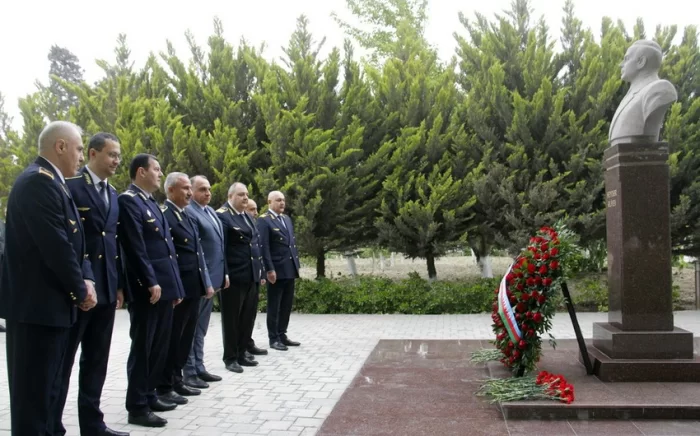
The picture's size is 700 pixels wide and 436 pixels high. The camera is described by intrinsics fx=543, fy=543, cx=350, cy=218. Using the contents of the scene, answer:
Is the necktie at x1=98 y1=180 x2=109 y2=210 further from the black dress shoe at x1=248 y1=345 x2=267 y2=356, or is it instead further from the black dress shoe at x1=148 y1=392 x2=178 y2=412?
the black dress shoe at x1=248 y1=345 x2=267 y2=356

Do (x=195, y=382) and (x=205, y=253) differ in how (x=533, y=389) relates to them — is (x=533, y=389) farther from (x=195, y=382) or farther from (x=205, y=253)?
(x=205, y=253)

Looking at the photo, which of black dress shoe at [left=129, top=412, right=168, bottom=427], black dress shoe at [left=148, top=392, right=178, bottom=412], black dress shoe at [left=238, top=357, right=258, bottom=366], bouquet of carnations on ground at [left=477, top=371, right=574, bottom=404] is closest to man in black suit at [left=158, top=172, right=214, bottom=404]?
black dress shoe at [left=148, top=392, right=178, bottom=412]

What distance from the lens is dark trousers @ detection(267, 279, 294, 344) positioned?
663 centimetres

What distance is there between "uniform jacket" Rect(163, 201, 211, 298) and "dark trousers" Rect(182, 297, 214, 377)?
468mm

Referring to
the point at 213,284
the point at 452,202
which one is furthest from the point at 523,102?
the point at 213,284

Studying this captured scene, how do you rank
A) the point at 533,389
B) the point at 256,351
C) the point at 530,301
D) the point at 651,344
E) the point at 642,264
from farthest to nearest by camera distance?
the point at 256,351, the point at 642,264, the point at 651,344, the point at 530,301, the point at 533,389

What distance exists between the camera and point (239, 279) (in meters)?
5.54

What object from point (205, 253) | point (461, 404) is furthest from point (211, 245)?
point (461, 404)

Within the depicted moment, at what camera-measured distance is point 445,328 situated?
8.06 metres

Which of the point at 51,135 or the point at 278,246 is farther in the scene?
the point at 278,246

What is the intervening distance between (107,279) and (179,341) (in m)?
1.22

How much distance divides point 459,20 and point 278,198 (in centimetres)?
669

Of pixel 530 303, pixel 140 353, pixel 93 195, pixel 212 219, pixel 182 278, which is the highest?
pixel 93 195

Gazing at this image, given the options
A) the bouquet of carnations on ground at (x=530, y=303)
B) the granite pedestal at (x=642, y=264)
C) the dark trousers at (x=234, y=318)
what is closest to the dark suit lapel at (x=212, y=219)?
the dark trousers at (x=234, y=318)
